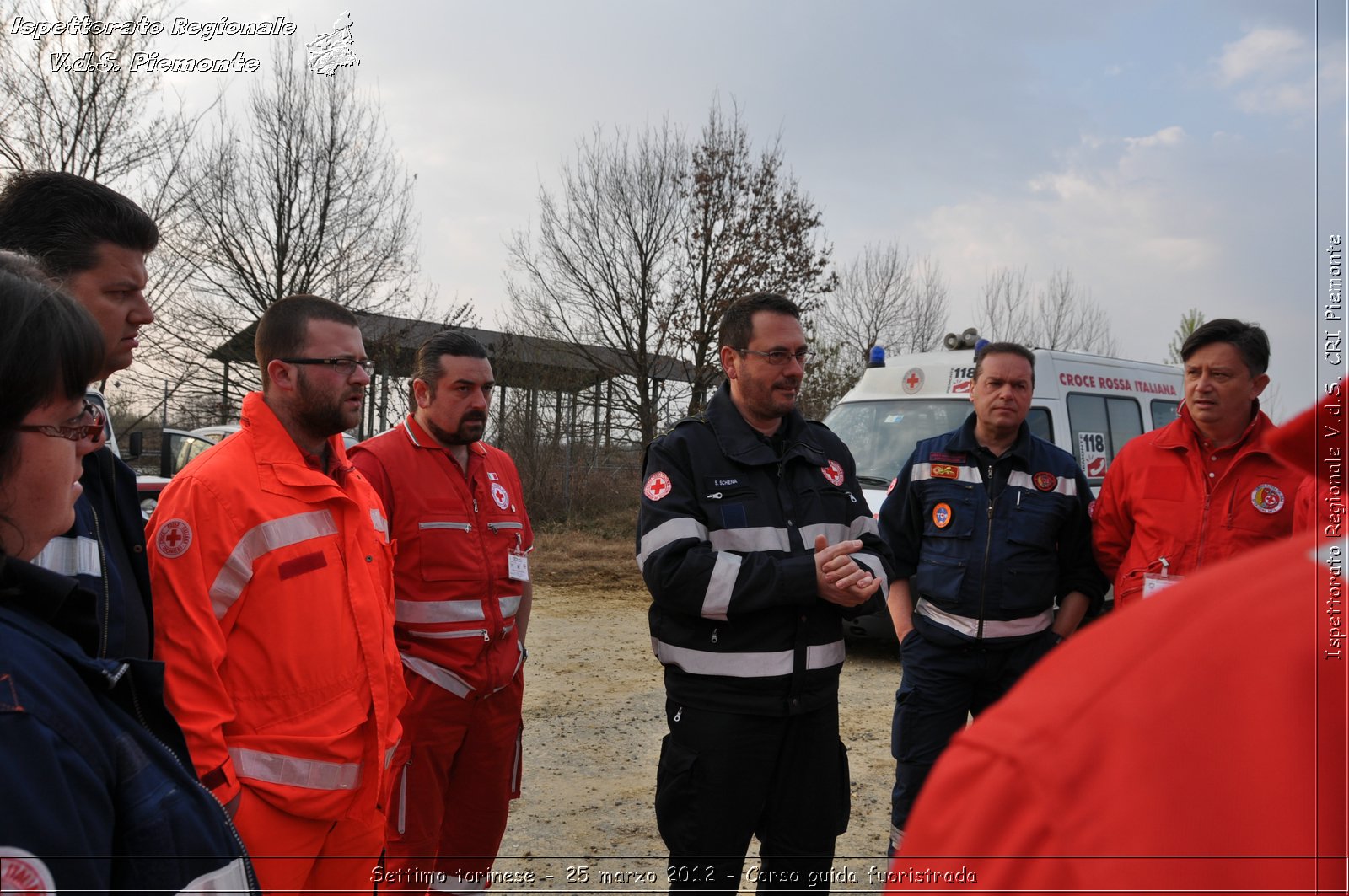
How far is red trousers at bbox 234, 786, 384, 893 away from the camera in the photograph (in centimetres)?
222

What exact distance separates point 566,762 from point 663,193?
16032 mm

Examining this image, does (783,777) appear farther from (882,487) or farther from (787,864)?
(882,487)

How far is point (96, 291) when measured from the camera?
80.6 inches

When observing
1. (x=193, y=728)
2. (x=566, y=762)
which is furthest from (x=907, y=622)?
(x=193, y=728)

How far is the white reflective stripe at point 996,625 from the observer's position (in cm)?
374

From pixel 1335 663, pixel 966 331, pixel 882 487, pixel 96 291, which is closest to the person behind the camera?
pixel 1335 663

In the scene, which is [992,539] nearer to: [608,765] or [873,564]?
→ [873,564]

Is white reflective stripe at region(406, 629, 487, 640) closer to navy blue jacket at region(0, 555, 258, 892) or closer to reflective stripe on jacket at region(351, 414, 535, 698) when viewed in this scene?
reflective stripe on jacket at region(351, 414, 535, 698)

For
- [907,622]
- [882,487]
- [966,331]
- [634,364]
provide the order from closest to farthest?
1. [907,622]
2. [882,487]
3. [966,331]
4. [634,364]

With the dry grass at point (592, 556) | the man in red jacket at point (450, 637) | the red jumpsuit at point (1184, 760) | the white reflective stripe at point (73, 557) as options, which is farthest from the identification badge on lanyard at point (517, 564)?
the dry grass at point (592, 556)

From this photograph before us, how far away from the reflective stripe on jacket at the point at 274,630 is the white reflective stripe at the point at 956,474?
8.47ft

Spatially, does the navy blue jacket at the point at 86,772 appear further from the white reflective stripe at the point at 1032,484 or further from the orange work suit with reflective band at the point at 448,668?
the white reflective stripe at the point at 1032,484

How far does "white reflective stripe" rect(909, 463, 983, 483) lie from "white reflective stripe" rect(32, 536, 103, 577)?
131 inches

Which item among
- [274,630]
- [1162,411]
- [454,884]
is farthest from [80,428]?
[1162,411]
